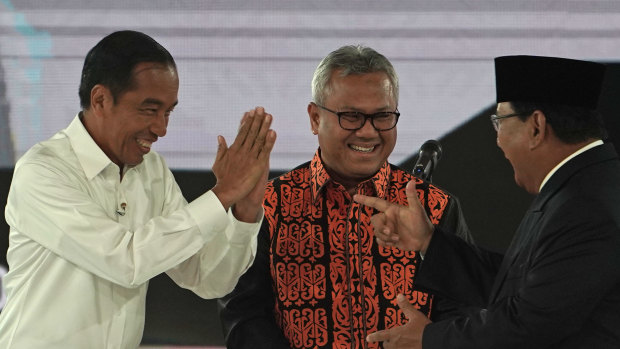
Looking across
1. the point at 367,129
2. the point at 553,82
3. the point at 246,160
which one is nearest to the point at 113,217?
the point at 246,160

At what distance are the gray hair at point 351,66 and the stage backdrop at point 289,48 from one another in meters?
2.11

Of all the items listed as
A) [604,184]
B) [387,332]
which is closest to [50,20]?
[387,332]

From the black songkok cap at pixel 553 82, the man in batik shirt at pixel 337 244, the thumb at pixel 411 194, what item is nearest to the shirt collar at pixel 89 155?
the man in batik shirt at pixel 337 244

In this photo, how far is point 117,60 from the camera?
7.91ft

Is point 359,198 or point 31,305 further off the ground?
point 359,198

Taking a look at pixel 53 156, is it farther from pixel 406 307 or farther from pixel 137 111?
pixel 406 307

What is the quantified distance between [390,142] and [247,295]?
2.12 ft

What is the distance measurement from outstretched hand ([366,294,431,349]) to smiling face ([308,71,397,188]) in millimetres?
486

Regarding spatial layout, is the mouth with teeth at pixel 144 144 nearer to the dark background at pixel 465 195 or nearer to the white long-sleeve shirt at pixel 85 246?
the white long-sleeve shirt at pixel 85 246

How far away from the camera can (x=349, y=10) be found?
4871 mm

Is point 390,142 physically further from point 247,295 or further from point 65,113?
point 65,113

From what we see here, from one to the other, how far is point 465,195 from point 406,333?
9.29ft

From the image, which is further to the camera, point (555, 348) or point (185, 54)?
point (185, 54)

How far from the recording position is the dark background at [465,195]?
4.98m
